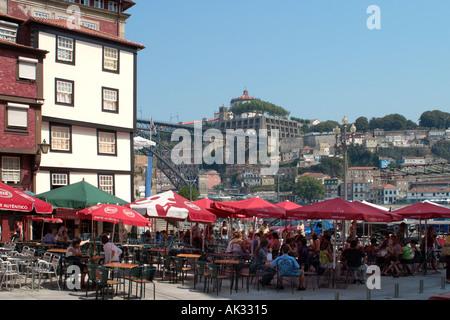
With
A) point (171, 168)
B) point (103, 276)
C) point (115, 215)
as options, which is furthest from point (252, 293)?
point (171, 168)

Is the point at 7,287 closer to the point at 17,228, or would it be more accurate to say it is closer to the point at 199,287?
the point at 199,287

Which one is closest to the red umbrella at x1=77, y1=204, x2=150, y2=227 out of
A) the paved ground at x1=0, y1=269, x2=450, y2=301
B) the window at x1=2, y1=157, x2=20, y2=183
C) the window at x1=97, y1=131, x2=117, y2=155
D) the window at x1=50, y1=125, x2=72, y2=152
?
the paved ground at x1=0, y1=269, x2=450, y2=301

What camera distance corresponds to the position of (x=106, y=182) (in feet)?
99.3

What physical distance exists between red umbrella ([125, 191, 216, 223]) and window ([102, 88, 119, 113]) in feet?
48.2

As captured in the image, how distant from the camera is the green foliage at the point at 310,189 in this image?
7279 inches

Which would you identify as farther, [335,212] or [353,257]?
[353,257]

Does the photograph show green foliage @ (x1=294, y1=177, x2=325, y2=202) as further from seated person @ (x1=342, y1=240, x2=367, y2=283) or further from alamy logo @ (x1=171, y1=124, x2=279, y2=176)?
seated person @ (x1=342, y1=240, x2=367, y2=283)

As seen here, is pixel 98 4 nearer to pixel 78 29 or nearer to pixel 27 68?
pixel 78 29

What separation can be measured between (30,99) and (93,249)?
10371 mm

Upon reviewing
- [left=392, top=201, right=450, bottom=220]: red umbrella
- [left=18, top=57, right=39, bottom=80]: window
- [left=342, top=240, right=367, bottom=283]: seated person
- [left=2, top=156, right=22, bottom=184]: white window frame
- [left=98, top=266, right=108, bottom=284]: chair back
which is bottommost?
[left=342, top=240, right=367, bottom=283]: seated person

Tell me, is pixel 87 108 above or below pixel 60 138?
above

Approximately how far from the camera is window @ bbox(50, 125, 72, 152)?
27812 millimetres

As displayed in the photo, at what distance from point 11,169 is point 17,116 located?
2.47 metres
